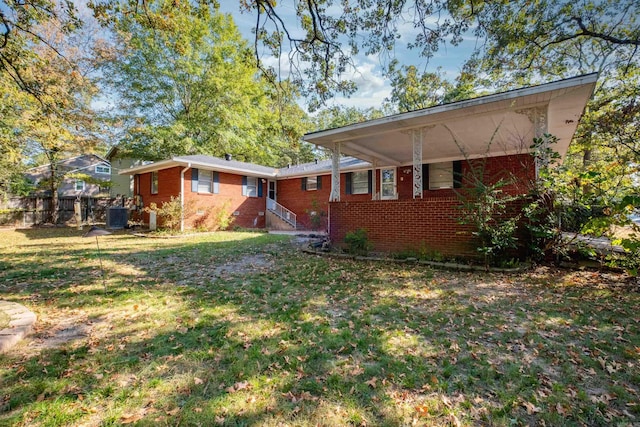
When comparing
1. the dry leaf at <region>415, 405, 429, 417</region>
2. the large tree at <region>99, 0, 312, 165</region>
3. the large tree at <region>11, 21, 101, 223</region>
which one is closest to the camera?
the dry leaf at <region>415, 405, 429, 417</region>

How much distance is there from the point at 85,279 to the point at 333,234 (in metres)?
5.86

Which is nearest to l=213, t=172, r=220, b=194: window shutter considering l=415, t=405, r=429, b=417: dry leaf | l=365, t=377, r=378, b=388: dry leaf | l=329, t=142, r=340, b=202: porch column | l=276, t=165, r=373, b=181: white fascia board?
l=276, t=165, r=373, b=181: white fascia board

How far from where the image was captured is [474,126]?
798 centimetres

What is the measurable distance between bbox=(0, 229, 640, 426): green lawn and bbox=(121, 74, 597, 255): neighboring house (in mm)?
2243

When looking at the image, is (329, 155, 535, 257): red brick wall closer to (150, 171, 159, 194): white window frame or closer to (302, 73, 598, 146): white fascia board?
(302, 73, 598, 146): white fascia board

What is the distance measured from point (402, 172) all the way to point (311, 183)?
5620 millimetres

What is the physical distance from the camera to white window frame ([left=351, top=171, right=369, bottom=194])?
1454 centimetres

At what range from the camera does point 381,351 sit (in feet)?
9.39

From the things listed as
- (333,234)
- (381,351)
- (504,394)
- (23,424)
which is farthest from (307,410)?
(333,234)

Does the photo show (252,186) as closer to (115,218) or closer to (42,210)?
(115,218)

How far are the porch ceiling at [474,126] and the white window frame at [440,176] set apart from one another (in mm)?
377

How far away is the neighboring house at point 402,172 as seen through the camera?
20.9ft

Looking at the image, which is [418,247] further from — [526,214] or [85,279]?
[85,279]

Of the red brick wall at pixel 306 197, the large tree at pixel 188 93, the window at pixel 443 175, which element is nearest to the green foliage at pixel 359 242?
the window at pixel 443 175
